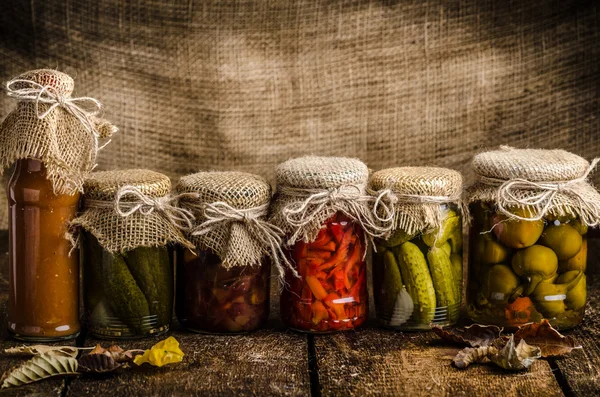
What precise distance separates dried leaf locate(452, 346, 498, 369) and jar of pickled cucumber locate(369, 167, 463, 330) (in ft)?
0.50

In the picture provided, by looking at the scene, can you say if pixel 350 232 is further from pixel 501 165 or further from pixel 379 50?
pixel 379 50

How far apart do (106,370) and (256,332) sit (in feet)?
0.99

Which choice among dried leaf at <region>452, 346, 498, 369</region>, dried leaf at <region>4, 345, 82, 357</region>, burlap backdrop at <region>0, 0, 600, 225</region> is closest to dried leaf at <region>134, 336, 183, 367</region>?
dried leaf at <region>4, 345, 82, 357</region>

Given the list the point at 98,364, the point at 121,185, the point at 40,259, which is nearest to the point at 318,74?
the point at 121,185

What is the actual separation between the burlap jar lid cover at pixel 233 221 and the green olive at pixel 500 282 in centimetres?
35

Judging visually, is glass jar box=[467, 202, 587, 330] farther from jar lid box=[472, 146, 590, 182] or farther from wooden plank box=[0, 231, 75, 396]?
wooden plank box=[0, 231, 75, 396]

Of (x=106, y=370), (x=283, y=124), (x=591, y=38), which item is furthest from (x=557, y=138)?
(x=106, y=370)

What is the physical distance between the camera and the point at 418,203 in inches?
55.3

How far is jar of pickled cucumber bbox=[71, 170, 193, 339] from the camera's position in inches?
53.2

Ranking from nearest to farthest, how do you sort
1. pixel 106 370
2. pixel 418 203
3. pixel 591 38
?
pixel 106 370 → pixel 418 203 → pixel 591 38

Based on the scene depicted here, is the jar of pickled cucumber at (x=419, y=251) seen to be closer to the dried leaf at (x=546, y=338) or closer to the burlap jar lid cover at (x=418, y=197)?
the burlap jar lid cover at (x=418, y=197)

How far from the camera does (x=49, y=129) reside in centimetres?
132

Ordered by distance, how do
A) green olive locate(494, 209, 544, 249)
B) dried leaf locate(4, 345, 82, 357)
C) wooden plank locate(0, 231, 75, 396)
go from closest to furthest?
wooden plank locate(0, 231, 75, 396), dried leaf locate(4, 345, 82, 357), green olive locate(494, 209, 544, 249)

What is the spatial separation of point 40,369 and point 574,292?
89 centimetres
